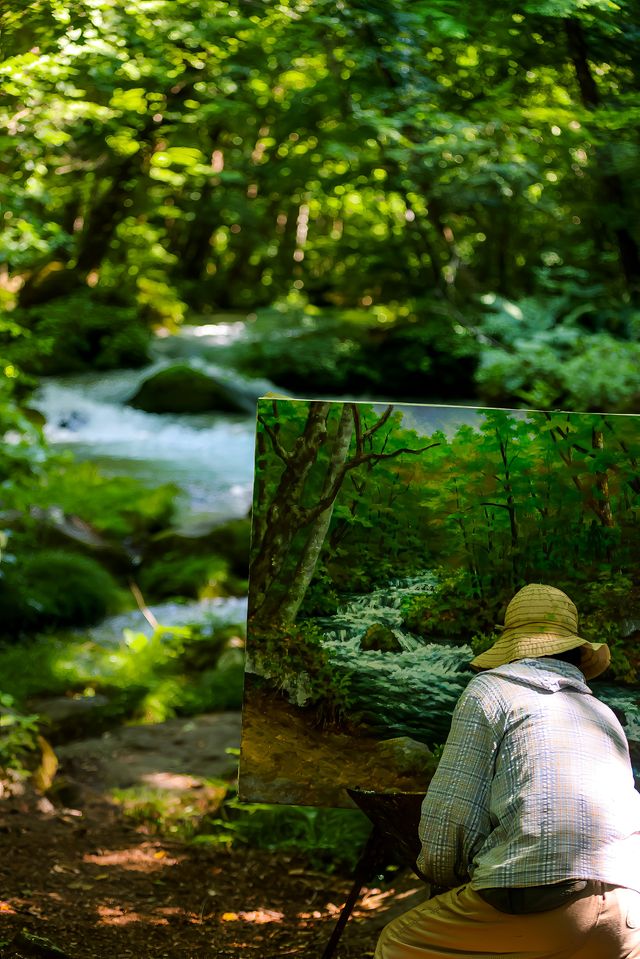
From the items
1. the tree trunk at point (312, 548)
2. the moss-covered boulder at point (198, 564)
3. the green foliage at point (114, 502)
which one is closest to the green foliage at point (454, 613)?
the tree trunk at point (312, 548)

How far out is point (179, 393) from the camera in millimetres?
13469

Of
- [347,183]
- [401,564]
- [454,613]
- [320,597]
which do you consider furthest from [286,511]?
[347,183]

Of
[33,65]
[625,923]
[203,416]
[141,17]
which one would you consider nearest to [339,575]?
[625,923]

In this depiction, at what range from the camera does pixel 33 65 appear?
407 cm

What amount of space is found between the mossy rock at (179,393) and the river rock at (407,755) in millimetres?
10777

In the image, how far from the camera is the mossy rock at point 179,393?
13.4 m

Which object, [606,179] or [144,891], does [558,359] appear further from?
[144,891]

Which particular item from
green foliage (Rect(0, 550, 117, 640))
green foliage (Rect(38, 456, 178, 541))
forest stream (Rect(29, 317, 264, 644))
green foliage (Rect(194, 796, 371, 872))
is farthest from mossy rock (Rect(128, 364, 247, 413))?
green foliage (Rect(194, 796, 371, 872))

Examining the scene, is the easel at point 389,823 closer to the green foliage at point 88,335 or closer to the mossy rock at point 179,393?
the mossy rock at point 179,393

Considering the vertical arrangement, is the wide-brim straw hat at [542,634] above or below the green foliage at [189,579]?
above

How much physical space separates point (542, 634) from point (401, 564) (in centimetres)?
54

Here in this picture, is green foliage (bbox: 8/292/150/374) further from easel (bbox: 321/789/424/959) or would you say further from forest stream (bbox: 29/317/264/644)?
easel (bbox: 321/789/424/959)

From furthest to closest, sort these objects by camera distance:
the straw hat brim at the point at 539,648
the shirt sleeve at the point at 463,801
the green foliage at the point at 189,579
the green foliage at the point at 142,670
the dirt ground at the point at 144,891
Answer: the green foliage at the point at 189,579, the green foliage at the point at 142,670, the dirt ground at the point at 144,891, the straw hat brim at the point at 539,648, the shirt sleeve at the point at 463,801

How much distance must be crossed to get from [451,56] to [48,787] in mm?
4462
